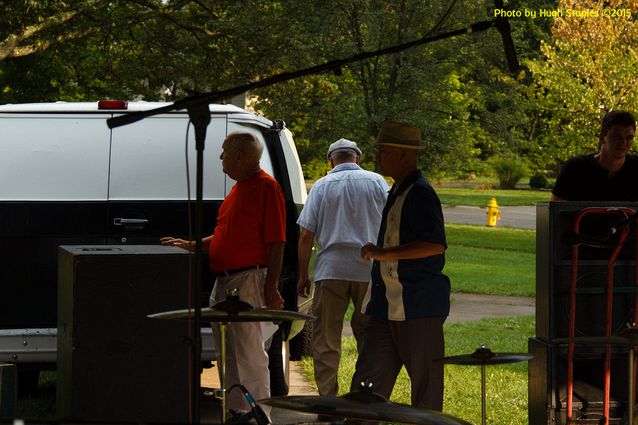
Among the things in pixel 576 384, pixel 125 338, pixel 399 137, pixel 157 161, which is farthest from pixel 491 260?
pixel 125 338

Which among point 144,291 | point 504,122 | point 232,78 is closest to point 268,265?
point 144,291

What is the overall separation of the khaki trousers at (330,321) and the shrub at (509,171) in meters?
48.8

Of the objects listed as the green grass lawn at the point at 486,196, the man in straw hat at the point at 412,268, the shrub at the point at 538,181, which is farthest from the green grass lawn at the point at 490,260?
the shrub at the point at 538,181

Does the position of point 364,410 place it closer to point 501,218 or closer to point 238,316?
point 238,316

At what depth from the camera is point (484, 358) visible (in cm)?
471

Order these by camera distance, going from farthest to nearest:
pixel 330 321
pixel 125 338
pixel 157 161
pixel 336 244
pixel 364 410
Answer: pixel 330 321 → pixel 336 244 → pixel 157 161 → pixel 125 338 → pixel 364 410

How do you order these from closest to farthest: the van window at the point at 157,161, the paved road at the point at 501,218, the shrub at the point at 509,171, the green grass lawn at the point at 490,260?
the van window at the point at 157,161 < the green grass lawn at the point at 490,260 < the paved road at the point at 501,218 < the shrub at the point at 509,171

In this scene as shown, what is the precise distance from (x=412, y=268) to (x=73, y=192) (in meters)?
2.87

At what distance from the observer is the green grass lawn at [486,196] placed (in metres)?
47.9

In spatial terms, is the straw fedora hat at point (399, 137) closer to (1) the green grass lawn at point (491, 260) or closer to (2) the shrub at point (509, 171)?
(1) the green grass lawn at point (491, 260)

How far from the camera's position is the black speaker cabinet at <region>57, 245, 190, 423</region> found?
607 centimetres

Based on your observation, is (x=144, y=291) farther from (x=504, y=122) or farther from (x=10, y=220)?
(x=504, y=122)

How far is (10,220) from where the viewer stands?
804cm

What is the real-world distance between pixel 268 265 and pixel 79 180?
1.74m
